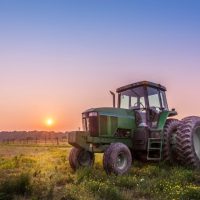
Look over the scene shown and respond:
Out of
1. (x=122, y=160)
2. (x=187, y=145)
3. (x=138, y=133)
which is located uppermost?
(x=138, y=133)

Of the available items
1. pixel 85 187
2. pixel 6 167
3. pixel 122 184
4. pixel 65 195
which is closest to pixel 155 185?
pixel 122 184

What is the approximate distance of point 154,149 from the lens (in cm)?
1276

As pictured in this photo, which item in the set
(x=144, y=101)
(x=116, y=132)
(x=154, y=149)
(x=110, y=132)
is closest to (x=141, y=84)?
(x=144, y=101)

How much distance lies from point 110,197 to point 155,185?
5.96ft

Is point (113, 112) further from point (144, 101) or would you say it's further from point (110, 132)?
point (144, 101)

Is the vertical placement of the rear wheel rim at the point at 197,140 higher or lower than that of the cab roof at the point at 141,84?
lower

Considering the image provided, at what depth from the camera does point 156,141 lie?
41.7ft

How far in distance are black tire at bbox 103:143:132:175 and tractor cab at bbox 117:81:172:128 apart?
6.75 ft

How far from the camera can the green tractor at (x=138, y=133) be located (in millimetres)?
12016

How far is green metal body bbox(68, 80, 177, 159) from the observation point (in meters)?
11.9

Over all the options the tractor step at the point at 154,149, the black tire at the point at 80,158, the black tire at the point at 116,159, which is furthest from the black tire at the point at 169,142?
the black tire at the point at 80,158

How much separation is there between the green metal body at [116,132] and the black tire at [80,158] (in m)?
0.86

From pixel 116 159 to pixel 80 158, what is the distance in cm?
228

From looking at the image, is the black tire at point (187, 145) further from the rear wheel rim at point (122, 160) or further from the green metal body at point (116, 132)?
the rear wheel rim at point (122, 160)
